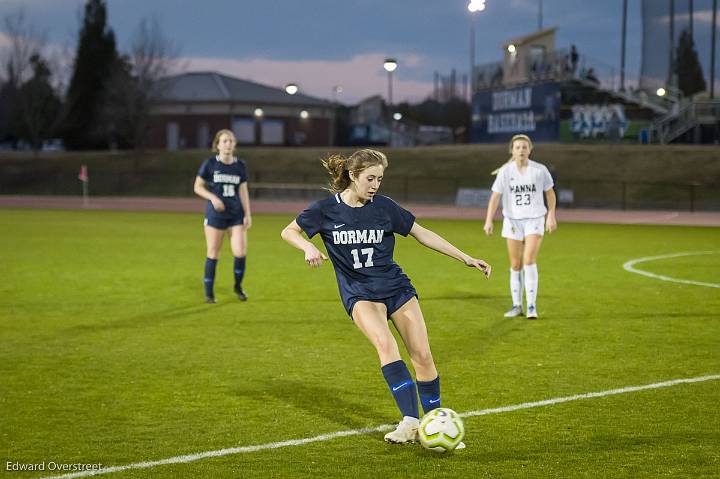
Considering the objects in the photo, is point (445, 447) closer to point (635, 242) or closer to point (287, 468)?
point (287, 468)

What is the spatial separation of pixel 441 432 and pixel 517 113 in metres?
51.6

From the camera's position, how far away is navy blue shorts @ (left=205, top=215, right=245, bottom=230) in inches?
510

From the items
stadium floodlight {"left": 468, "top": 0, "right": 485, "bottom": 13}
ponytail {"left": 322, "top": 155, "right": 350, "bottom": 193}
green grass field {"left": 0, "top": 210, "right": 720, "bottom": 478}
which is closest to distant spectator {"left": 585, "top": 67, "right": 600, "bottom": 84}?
stadium floodlight {"left": 468, "top": 0, "right": 485, "bottom": 13}

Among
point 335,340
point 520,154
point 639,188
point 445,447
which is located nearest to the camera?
point 445,447

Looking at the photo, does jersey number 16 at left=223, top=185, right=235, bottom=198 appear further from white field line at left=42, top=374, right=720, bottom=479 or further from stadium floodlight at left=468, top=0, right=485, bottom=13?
stadium floodlight at left=468, top=0, right=485, bottom=13

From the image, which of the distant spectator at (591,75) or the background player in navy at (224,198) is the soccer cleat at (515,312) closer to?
the background player in navy at (224,198)

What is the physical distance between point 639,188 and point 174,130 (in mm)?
43127

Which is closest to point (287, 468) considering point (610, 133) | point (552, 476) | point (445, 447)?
point (445, 447)

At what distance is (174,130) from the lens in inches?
3083

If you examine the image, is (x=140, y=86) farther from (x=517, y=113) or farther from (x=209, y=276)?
(x=209, y=276)

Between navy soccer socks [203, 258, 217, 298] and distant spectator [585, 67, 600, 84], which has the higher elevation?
distant spectator [585, 67, 600, 84]

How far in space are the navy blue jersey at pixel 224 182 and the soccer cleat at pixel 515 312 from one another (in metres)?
3.79

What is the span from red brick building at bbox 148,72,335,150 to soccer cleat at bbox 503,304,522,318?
65.8 metres

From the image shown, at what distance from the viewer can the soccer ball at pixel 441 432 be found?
6.00 meters
